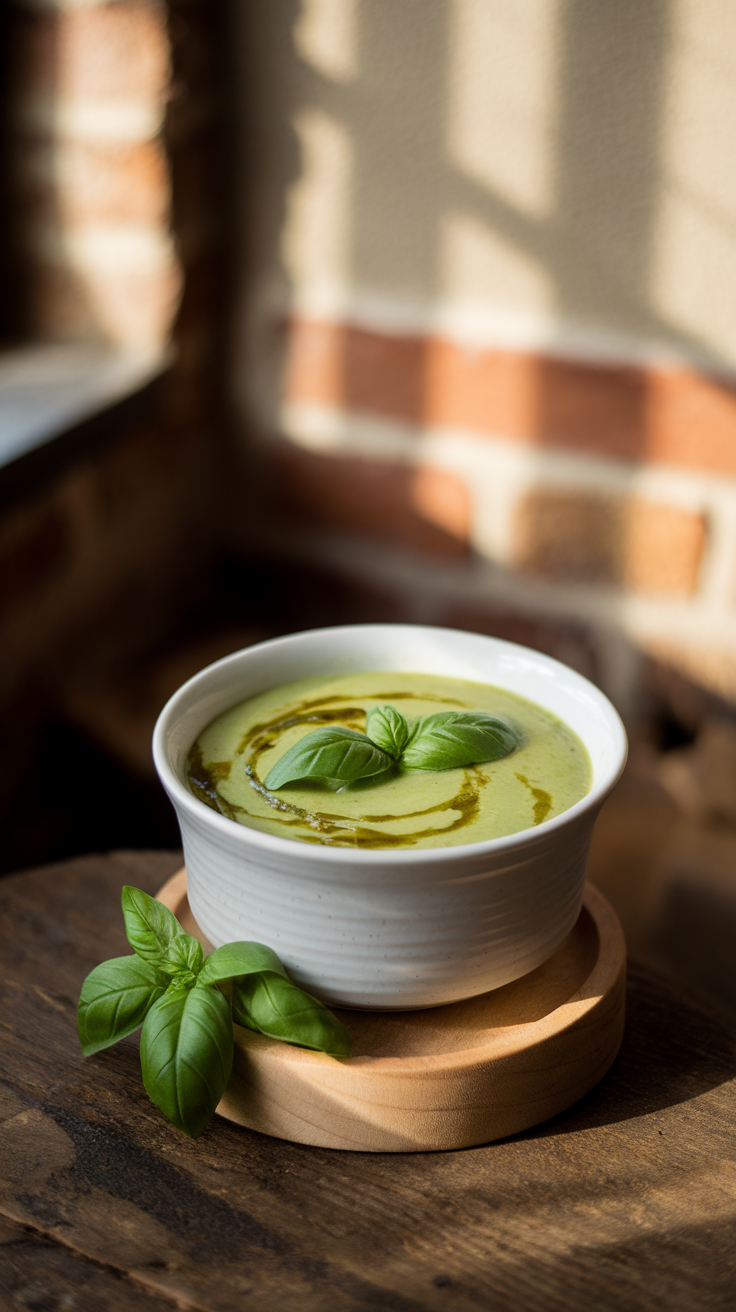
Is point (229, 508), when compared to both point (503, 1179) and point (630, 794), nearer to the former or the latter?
point (630, 794)

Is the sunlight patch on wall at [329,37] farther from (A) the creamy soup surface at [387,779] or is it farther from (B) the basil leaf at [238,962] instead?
(B) the basil leaf at [238,962]

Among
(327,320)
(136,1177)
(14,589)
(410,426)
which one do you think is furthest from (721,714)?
(136,1177)

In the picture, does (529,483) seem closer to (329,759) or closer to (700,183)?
(700,183)

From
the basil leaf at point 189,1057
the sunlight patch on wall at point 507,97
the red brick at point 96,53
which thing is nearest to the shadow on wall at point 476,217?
the sunlight patch on wall at point 507,97

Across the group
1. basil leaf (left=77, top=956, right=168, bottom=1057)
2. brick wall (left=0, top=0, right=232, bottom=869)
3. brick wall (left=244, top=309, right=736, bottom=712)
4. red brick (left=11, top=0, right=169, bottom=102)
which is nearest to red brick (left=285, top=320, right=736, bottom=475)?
brick wall (left=244, top=309, right=736, bottom=712)

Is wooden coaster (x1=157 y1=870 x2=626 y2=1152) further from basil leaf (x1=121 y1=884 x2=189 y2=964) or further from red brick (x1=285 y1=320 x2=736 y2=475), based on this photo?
red brick (x1=285 y1=320 x2=736 y2=475)

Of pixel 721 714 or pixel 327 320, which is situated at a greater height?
pixel 327 320
